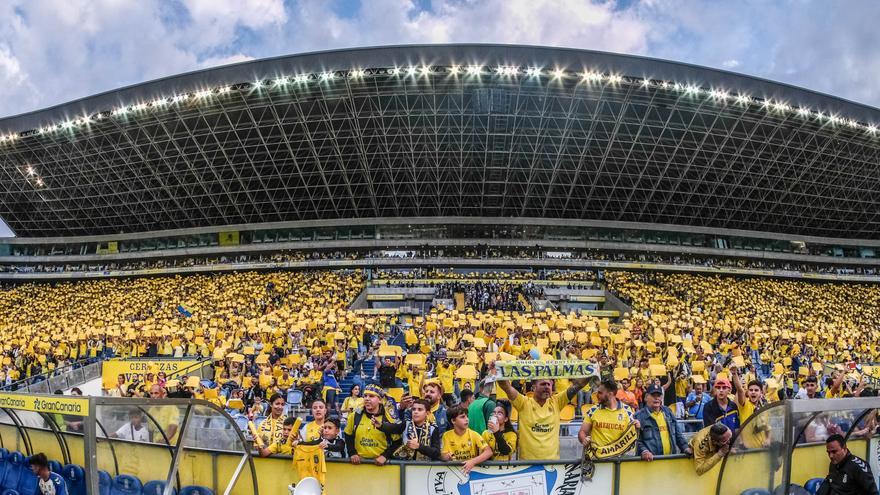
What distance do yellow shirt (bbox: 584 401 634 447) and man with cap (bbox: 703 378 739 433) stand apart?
5.11 ft

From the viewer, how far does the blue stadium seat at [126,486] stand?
15.4 ft

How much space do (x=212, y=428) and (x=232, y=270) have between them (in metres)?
44.9

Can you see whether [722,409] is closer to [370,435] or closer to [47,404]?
[370,435]

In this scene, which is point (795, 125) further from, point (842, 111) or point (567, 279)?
point (567, 279)

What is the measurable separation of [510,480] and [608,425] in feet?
4.06

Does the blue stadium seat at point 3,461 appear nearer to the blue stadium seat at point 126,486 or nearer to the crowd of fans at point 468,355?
the blue stadium seat at point 126,486

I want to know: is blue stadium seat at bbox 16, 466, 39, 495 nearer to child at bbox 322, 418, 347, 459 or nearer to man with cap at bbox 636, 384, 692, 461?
child at bbox 322, 418, 347, 459

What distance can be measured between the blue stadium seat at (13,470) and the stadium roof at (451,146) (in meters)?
26.4

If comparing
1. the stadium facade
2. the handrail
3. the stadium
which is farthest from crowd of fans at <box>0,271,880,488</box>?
the stadium facade

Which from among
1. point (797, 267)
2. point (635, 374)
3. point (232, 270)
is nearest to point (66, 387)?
point (635, 374)

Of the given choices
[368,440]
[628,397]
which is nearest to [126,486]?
[368,440]

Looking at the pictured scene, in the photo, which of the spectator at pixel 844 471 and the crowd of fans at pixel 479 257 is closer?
the spectator at pixel 844 471

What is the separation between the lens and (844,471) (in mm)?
4309

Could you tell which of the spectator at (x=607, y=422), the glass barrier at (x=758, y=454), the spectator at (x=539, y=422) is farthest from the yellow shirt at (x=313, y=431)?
the glass barrier at (x=758, y=454)
